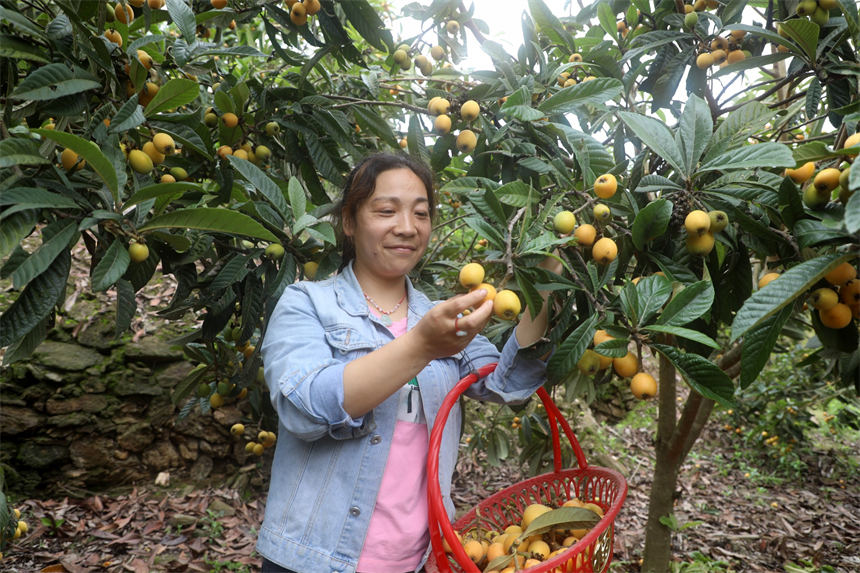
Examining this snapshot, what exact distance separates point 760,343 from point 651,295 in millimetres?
216

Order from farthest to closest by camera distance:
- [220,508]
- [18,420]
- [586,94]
→ [220,508] < [18,420] < [586,94]

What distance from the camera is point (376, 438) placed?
1280mm

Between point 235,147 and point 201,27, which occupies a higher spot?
point 201,27

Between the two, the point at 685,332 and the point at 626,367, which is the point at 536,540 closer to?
the point at 626,367

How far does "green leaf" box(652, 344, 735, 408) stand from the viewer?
105 centimetres

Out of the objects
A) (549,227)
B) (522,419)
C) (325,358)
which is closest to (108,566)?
(522,419)

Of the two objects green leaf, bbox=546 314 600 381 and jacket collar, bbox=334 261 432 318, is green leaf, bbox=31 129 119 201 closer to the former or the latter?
jacket collar, bbox=334 261 432 318

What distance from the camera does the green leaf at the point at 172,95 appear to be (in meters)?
1.43

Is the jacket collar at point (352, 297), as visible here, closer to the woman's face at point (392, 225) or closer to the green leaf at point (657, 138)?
the woman's face at point (392, 225)

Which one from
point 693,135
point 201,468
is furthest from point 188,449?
point 693,135

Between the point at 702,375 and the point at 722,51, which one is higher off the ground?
the point at 722,51

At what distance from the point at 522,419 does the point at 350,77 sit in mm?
1781

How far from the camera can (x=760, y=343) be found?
Answer: 1.08 meters

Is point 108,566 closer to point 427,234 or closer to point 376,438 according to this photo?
point 376,438
